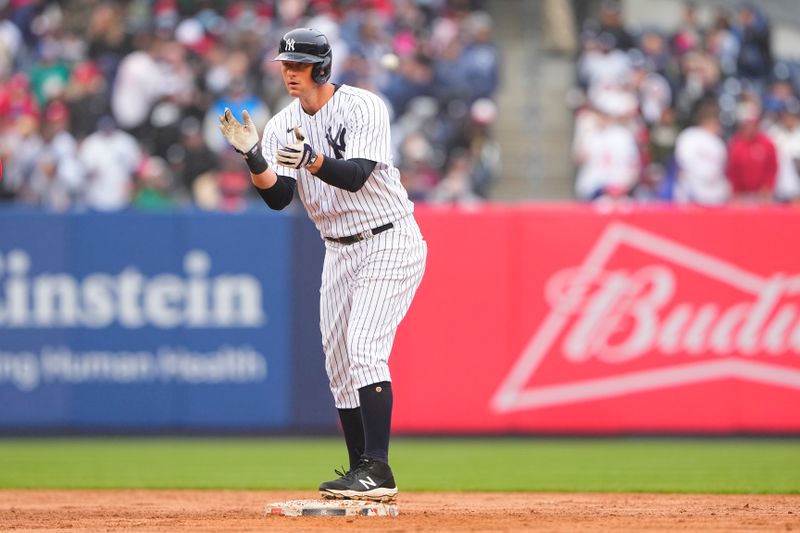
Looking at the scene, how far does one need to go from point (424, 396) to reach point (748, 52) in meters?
6.33

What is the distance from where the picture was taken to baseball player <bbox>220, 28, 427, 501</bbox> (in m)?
6.69

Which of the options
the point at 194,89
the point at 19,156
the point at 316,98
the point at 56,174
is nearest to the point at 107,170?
the point at 56,174

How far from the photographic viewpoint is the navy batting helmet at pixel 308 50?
6.72 m

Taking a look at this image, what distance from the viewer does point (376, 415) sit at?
6.72m

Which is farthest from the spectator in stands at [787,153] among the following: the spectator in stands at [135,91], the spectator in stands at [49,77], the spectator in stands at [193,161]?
the spectator in stands at [49,77]

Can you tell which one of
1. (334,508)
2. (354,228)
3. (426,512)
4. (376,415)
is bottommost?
(426,512)

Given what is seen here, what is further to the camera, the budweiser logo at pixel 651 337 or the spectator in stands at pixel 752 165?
the spectator in stands at pixel 752 165

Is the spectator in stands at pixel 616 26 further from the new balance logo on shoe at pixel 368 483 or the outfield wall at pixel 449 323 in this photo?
the new balance logo on shoe at pixel 368 483

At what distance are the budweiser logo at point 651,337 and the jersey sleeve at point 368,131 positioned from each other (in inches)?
238

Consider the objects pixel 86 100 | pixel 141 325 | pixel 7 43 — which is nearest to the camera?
pixel 141 325

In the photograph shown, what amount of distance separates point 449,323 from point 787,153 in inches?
168

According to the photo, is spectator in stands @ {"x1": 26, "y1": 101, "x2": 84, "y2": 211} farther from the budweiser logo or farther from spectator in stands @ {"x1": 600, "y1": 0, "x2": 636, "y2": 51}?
spectator in stands @ {"x1": 600, "y1": 0, "x2": 636, "y2": 51}

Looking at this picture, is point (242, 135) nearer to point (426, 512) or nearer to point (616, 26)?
point (426, 512)

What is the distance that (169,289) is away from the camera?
12859 mm
